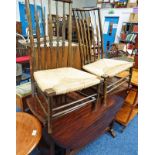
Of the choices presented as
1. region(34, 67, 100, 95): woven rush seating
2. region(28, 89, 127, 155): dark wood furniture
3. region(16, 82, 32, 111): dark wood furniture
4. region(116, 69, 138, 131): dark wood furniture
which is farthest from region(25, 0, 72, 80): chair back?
region(116, 69, 138, 131): dark wood furniture

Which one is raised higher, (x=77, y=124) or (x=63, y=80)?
(x=63, y=80)

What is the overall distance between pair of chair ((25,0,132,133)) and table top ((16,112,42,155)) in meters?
0.09

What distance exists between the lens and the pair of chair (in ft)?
2.90

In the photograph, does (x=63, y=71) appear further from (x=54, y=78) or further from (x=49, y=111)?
(x=49, y=111)

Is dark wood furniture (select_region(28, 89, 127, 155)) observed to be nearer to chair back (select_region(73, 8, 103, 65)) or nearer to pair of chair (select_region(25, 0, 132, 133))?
pair of chair (select_region(25, 0, 132, 133))

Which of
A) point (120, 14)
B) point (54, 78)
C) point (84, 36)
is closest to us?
point (54, 78)

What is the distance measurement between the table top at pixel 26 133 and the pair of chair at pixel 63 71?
93 millimetres

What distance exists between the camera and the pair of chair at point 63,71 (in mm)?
884

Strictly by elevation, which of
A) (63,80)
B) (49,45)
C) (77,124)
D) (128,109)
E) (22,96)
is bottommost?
(128,109)

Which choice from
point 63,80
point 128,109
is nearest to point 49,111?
point 63,80

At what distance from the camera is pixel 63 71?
110cm

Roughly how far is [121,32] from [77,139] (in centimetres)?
479

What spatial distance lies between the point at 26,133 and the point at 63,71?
1.56 feet
